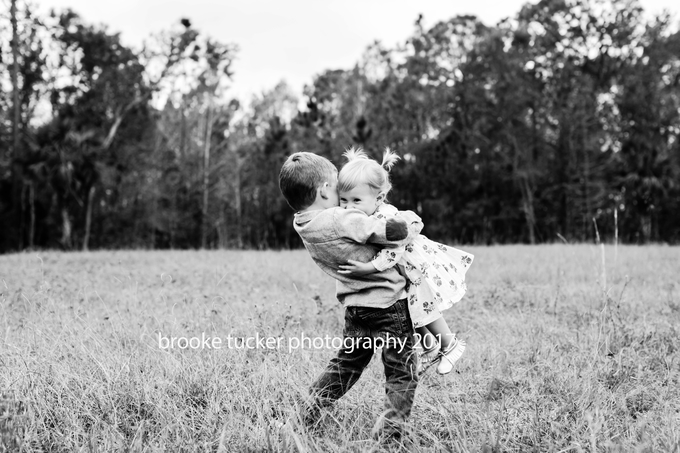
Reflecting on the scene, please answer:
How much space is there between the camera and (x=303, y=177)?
8.02ft

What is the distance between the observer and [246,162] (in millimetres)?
31328

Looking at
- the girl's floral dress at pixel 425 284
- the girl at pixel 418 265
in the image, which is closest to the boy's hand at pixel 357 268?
the girl at pixel 418 265

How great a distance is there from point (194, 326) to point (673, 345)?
3.56 metres

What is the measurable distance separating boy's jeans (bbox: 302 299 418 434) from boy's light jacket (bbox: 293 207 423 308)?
0.23 ft

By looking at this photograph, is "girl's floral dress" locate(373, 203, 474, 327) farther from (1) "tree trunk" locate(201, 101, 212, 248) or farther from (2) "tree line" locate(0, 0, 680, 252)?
(1) "tree trunk" locate(201, 101, 212, 248)

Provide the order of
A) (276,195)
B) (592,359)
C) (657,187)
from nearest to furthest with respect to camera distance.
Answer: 1. (592,359)
2. (657,187)
3. (276,195)

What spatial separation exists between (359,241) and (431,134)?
1114 inches

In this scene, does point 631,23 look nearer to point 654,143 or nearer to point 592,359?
point 654,143

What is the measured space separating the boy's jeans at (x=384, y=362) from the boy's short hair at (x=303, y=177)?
59 centimetres

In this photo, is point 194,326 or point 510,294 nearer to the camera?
point 194,326

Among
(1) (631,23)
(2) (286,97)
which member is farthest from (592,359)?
(2) (286,97)

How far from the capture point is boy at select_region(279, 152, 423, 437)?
2.36 metres

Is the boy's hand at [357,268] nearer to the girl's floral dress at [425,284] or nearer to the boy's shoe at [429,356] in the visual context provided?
the girl's floral dress at [425,284]

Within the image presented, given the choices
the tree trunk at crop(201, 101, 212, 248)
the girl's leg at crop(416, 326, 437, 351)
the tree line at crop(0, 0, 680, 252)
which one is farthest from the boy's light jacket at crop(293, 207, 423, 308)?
the tree trunk at crop(201, 101, 212, 248)
